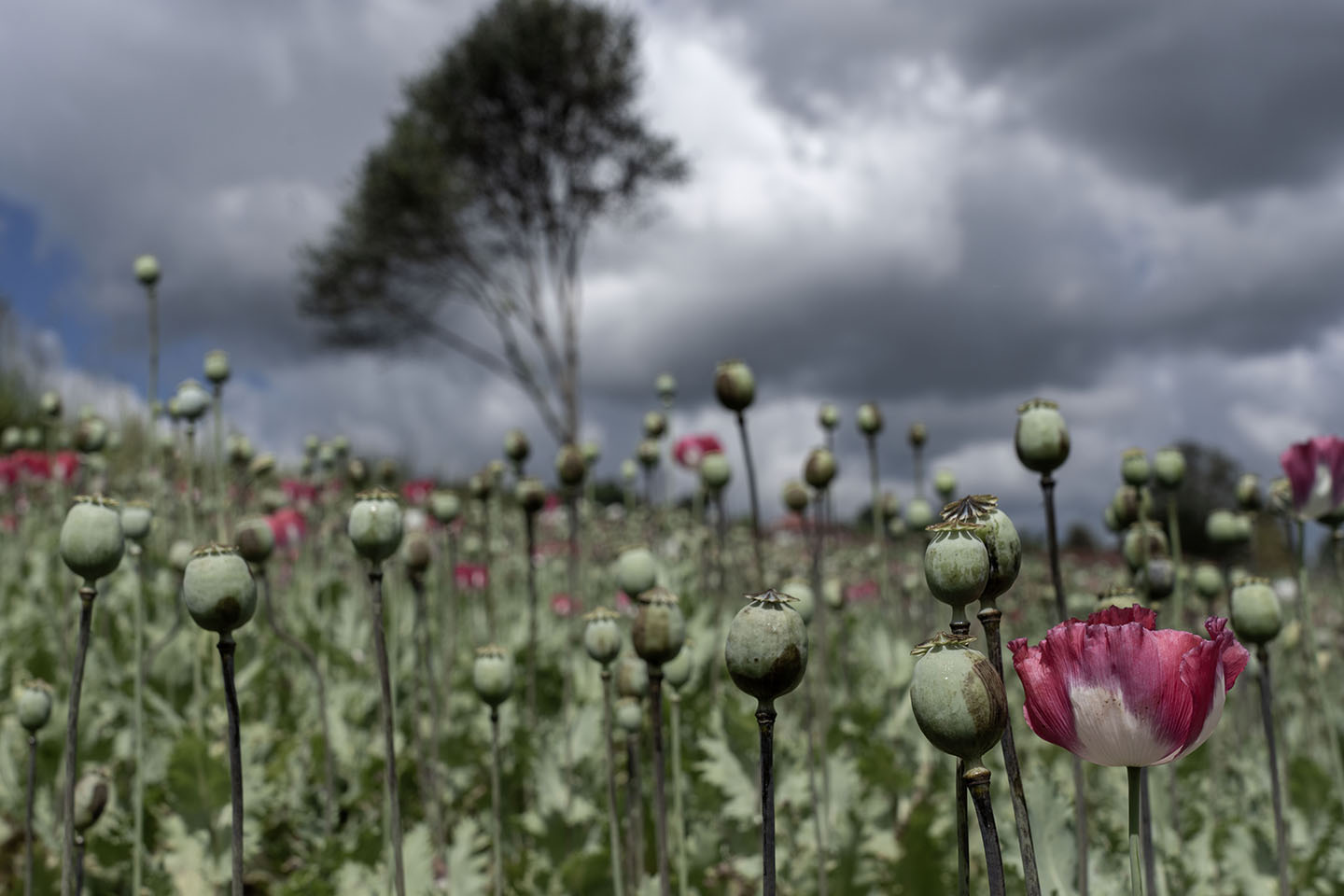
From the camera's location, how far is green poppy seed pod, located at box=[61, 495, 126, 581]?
104 cm

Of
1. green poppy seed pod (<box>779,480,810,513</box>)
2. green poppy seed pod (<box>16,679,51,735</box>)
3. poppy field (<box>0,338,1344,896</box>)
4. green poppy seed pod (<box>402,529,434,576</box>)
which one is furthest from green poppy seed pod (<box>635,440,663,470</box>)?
green poppy seed pod (<box>16,679,51,735</box>)

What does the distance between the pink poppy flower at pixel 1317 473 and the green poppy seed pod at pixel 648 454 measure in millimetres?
1913

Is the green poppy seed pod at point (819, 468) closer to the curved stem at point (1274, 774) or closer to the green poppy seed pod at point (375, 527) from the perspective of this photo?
the curved stem at point (1274, 774)

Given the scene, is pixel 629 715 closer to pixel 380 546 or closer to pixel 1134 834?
pixel 380 546

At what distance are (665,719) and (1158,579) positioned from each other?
1.36m

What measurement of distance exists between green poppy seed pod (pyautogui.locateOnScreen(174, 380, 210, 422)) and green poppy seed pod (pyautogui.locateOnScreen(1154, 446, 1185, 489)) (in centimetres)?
203

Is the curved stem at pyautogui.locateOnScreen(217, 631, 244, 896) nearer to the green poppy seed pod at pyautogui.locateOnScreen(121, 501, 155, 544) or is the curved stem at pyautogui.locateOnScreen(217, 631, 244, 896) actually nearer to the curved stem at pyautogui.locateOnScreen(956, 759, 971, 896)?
the curved stem at pyautogui.locateOnScreen(956, 759, 971, 896)

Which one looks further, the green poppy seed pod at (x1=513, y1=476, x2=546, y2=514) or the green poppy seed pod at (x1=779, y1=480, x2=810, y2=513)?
the green poppy seed pod at (x1=779, y1=480, x2=810, y2=513)

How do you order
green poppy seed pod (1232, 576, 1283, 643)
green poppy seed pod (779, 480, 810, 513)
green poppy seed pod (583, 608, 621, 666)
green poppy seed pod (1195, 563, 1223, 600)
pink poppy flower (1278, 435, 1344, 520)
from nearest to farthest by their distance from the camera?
green poppy seed pod (1232, 576, 1283, 643)
green poppy seed pod (583, 608, 621, 666)
pink poppy flower (1278, 435, 1344, 520)
green poppy seed pod (1195, 563, 1223, 600)
green poppy seed pod (779, 480, 810, 513)

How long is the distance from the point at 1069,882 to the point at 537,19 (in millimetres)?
19357

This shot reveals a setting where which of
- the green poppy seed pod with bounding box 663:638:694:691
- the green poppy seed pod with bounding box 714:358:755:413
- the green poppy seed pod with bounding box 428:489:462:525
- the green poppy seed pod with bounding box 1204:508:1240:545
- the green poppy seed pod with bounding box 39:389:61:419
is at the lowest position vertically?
the green poppy seed pod with bounding box 663:638:694:691

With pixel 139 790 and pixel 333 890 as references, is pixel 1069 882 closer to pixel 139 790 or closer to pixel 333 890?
pixel 333 890

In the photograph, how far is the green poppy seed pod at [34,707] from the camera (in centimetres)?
132

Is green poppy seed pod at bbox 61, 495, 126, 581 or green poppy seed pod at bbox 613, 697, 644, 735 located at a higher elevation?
green poppy seed pod at bbox 61, 495, 126, 581
